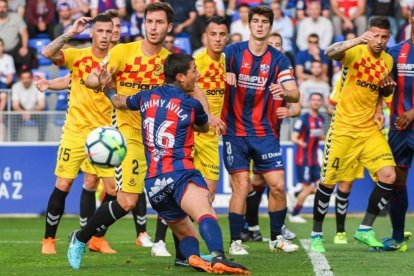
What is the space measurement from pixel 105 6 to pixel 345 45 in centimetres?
1194

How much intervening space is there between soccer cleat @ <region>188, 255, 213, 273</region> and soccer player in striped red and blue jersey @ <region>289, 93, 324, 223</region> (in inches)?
376

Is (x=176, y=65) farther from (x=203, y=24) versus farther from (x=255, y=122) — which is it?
(x=203, y=24)

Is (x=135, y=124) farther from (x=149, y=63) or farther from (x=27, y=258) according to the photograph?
(x=27, y=258)

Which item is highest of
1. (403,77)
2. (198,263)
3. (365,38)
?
(365,38)

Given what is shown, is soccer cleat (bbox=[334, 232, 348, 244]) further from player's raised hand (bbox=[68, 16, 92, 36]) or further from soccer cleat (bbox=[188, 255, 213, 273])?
player's raised hand (bbox=[68, 16, 92, 36])

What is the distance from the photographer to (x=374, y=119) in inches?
527

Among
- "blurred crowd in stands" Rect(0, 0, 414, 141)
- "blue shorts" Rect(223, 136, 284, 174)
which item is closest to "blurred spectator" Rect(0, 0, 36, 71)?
"blurred crowd in stands" Rect(0, 0, 414, 141)

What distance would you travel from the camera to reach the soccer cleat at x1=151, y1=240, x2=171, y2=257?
1270 cm

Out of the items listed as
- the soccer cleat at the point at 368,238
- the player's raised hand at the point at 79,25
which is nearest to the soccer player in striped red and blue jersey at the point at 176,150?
the player's raised hand at the point at 79,25

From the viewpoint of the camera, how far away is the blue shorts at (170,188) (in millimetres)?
10281

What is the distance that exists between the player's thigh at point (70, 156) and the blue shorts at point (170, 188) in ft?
9.06

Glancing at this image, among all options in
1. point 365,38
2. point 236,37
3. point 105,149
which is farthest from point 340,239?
point 236,37

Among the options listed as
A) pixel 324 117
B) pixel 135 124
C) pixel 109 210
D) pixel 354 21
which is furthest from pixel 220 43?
pixel 354 21

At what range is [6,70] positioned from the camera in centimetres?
2208
